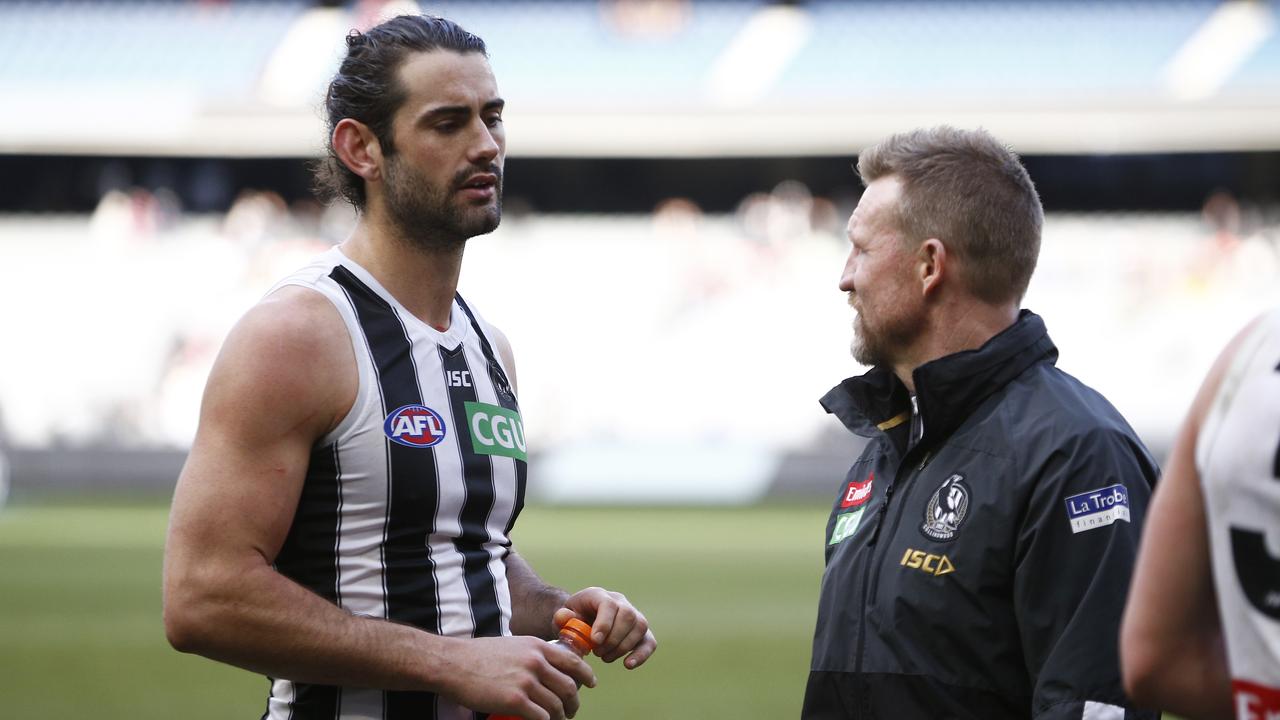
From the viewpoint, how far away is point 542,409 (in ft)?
70.6

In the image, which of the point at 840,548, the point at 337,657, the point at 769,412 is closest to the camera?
the point at 337,657

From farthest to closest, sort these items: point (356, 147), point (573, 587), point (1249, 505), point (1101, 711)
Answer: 1. point (573, 587)
2. point (356, 147)
3. point (1101, 711)
4. point (1249, 505)

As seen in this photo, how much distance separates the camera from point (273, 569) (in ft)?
6.72

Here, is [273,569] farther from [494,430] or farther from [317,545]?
[494,430]

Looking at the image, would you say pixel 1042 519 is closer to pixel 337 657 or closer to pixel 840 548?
pixel 840 548

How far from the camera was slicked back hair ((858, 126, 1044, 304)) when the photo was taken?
228cm

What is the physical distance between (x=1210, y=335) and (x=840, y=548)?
2057 centimetres

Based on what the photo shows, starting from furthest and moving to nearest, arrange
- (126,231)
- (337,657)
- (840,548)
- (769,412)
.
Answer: (126,231) < (769,412) < (840,548) < (337,657)

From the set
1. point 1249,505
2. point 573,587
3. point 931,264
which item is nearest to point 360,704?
point 931,264

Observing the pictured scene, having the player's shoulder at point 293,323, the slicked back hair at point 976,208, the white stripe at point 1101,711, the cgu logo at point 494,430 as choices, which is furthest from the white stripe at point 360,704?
the slicked back hair at point 976,208

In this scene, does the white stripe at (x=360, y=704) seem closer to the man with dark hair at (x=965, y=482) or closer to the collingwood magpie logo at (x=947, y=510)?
the man with dark hair at (x=965, y=482)

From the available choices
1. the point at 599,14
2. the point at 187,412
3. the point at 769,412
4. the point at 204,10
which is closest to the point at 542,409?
the point at 769,412

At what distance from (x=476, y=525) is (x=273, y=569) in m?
0.35

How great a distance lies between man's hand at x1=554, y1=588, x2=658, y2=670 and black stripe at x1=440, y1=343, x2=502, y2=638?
12 centimetres
